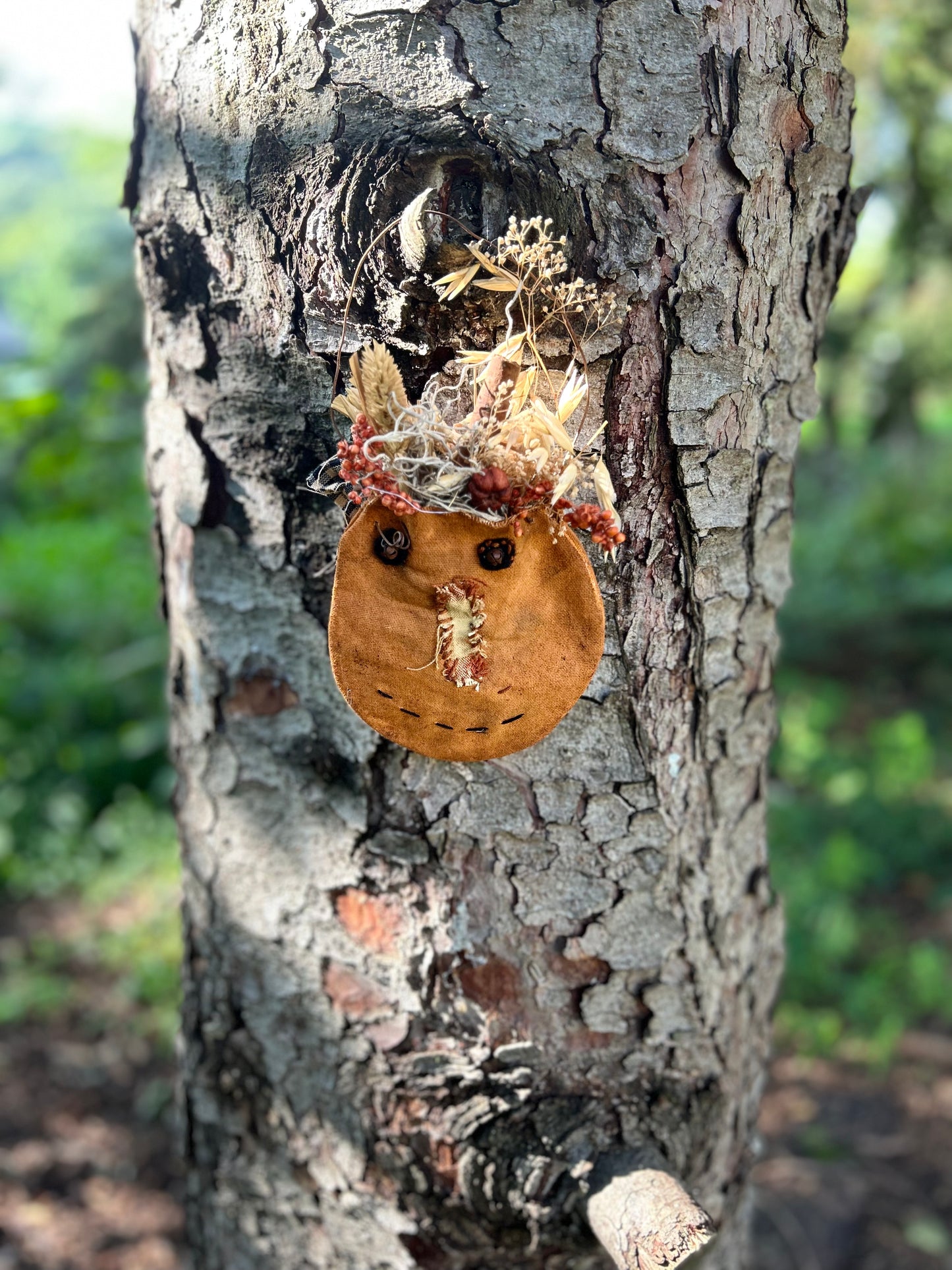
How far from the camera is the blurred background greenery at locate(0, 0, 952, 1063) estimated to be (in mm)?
2963

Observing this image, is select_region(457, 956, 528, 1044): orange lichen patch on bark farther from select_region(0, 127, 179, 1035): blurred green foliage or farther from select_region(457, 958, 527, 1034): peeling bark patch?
select_region(0, 127, 179, 1035): blurred green foliage

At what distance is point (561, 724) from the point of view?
1.02 meters

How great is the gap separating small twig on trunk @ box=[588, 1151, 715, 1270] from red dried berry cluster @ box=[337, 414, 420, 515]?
760mm

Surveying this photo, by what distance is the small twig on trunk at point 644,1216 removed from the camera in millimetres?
921

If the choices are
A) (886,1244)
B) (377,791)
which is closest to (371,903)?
(377,791)

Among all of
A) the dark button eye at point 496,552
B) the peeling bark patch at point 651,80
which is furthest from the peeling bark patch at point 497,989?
the peeling bark patch at point 651,80

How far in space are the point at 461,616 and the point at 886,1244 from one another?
2293mm

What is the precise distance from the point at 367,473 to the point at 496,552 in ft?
0.46

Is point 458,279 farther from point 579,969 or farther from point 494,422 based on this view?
point 579,969

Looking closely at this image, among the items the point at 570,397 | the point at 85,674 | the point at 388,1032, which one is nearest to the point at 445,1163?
the point at 388,1032

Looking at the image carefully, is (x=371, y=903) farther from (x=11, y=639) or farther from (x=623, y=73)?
(x=11, y=639)

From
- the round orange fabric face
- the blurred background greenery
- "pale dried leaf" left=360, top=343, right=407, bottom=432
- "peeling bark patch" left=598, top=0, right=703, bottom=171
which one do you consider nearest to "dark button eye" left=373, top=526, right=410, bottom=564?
the round orange fabric face

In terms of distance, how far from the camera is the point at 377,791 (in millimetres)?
1068

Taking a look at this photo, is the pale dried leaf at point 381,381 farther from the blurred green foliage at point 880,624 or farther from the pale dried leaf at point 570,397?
the blurred green foliage at point 880,624
